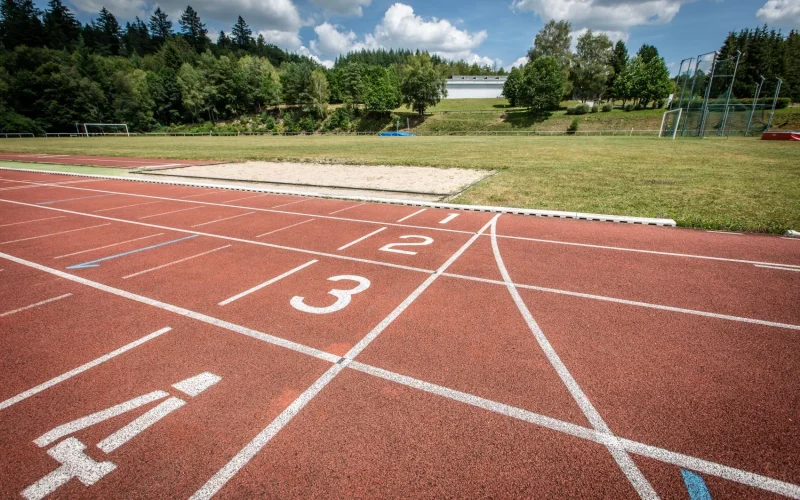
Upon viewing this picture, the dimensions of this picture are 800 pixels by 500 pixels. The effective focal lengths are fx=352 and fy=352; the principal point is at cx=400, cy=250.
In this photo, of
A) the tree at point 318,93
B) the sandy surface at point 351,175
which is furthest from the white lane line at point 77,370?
the tree at point 318,93

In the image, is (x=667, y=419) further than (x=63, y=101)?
No

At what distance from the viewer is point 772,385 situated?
3865 millimetres

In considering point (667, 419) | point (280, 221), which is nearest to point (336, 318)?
point (667, 419)

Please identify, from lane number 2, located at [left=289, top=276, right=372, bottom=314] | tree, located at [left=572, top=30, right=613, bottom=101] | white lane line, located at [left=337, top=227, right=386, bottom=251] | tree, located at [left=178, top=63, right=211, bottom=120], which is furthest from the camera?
tree, located at [left=178, top=63, right=211, bottom=120]

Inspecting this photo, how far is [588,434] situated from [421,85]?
8673 cm

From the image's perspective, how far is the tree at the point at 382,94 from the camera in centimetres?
8425

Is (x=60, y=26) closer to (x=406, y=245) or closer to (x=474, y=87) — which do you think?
(x=474, y=87)

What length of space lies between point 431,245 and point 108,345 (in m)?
6.21

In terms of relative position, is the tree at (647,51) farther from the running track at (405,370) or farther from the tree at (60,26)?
the tree at (60,26)

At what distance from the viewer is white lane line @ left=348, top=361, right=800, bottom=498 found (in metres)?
2.85

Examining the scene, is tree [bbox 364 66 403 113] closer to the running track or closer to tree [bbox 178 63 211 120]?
tree [bbox 178 63 211 120]

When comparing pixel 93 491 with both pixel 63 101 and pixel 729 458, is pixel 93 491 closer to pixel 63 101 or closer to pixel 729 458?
pixel 729 458

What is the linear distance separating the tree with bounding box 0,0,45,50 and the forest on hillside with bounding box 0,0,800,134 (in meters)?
0.29

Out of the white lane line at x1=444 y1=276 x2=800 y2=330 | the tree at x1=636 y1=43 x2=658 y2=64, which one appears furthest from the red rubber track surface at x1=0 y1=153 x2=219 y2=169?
the tree at x1=636 y1=43 x2=658 y2=64
